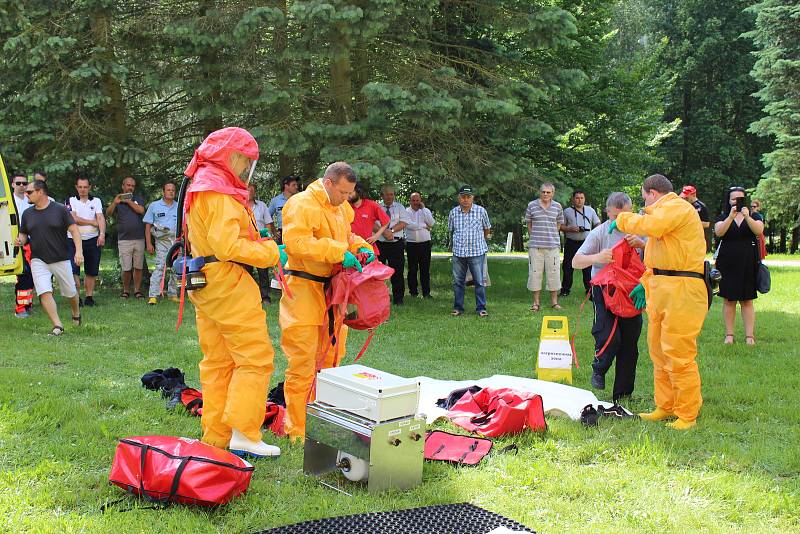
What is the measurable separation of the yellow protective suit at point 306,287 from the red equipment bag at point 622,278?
2580 mm

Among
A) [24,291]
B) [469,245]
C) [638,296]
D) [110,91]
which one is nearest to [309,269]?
[638,296]

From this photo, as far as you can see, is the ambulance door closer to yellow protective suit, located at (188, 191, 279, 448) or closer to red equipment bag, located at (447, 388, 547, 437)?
yellow protective suit, located at (188, 191, 279, 448)

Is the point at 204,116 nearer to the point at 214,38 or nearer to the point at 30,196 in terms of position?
the point at 214,38

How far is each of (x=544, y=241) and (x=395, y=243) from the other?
95.7 inches

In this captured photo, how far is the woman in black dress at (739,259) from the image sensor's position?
885 centimetres

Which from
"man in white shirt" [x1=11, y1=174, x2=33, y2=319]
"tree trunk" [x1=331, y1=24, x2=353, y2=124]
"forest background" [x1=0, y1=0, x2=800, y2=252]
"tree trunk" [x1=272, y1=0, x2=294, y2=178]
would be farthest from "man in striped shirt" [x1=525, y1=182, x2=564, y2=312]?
"man in white shirt" [x1=11, y1=174, x2=33, y2=319]

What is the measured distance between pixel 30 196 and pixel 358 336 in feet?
14.8

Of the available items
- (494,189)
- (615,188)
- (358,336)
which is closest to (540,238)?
(494,189)

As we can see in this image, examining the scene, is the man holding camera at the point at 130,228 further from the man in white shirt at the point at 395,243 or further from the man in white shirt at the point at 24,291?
the man in white shirt at the point at 395,243

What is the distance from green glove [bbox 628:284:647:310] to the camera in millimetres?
6477

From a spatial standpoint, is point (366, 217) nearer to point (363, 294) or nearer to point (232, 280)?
point (363, 294)

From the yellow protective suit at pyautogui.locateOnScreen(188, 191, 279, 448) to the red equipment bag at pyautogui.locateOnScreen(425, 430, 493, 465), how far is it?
1224mm

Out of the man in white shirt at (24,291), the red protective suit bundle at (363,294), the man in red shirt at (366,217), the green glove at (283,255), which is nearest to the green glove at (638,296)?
the red protective suit bundle at (363,294)

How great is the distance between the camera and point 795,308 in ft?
40.2
